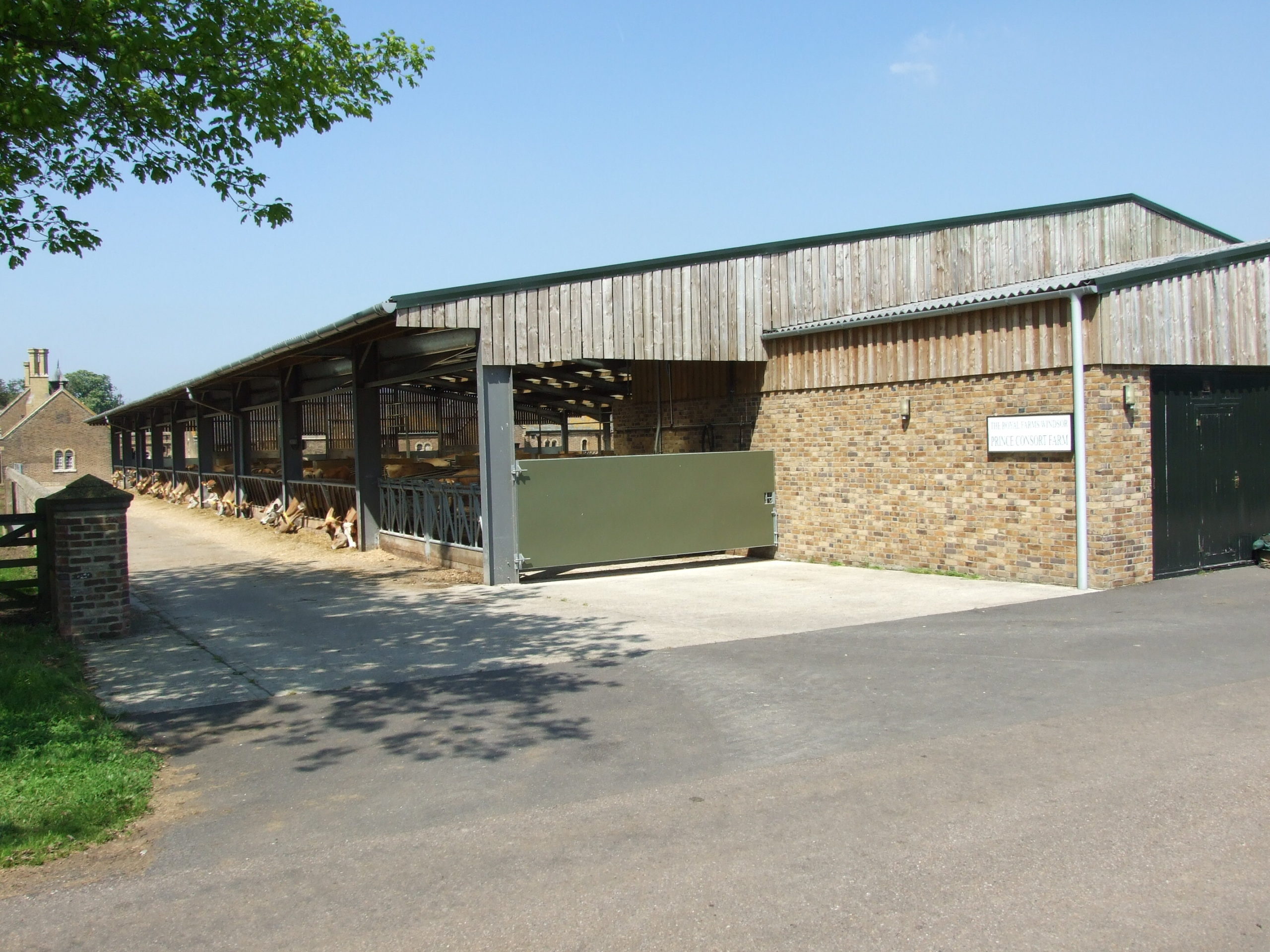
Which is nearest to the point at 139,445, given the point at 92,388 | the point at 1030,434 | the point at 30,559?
the point at 30,559

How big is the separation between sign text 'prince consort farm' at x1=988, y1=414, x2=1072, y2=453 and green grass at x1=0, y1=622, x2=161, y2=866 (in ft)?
31.0

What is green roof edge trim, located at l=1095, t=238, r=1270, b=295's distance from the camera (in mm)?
11250

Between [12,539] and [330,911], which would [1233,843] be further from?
[12,539]

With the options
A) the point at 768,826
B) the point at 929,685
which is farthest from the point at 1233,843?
the point at 929,685

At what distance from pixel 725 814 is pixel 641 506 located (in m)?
9.36

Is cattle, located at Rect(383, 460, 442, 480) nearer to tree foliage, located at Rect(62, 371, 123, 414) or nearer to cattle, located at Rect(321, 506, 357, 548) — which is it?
cattle, located at Rect(321, 506, 357, 548)

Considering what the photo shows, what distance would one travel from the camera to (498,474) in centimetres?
1311

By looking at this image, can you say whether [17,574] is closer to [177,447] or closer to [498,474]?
[498,474]

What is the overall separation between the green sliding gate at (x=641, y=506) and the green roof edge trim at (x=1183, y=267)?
538 cm

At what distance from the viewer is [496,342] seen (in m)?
13.0

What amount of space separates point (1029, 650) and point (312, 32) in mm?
8541

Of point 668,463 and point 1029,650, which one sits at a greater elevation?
point 668,463

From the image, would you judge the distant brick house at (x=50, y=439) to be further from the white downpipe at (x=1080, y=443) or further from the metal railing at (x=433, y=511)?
the white downpipe at (x=1080, y=443)

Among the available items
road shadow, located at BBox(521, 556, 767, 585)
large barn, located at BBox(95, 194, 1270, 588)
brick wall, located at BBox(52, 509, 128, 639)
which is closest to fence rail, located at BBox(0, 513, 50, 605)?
brick wall, located at BBox(52, 509, 128, 639)
